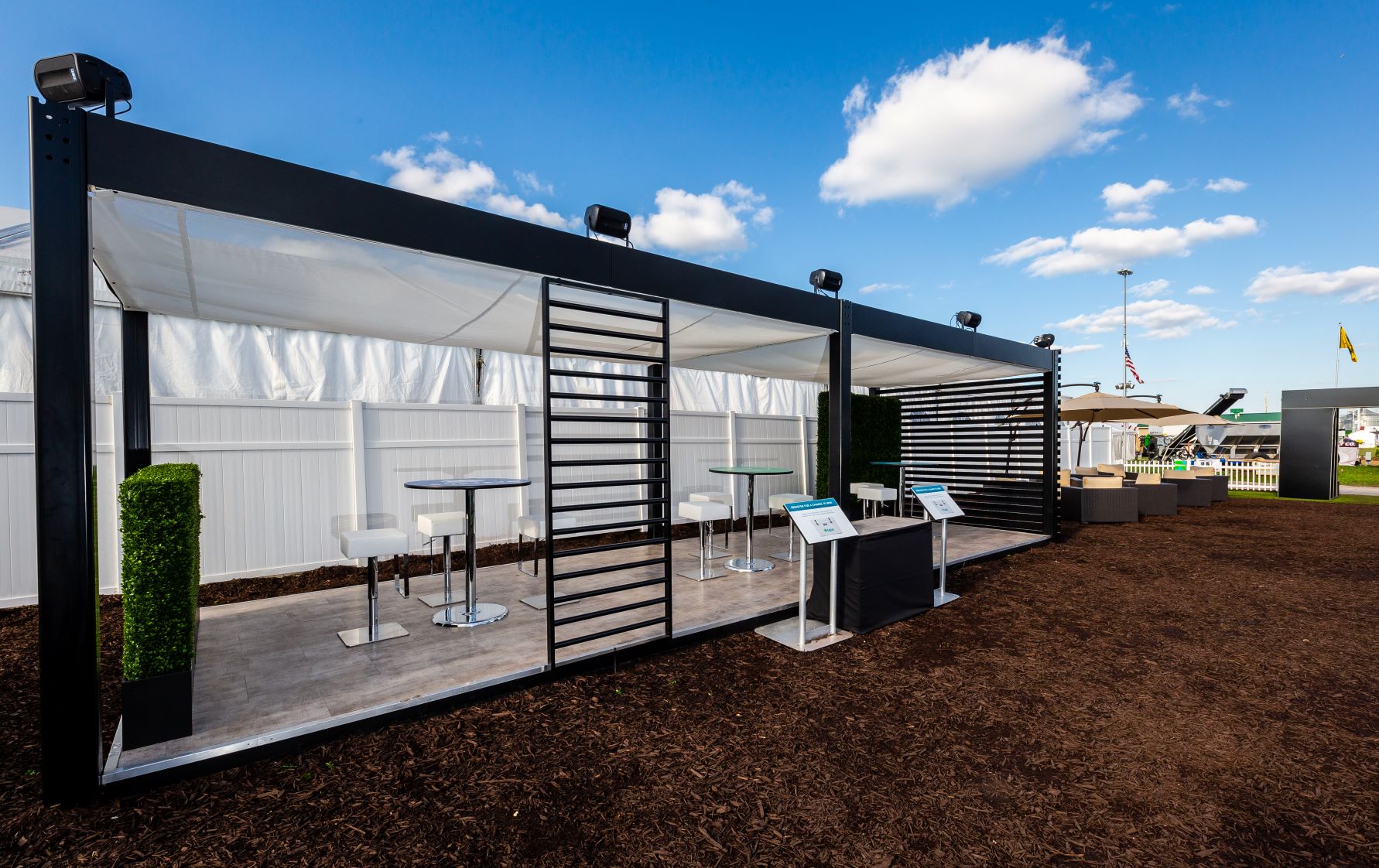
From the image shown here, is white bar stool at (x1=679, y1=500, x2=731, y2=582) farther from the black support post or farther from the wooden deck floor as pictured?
the black support post

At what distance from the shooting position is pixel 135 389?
4227 mm

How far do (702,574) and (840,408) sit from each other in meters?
2.05

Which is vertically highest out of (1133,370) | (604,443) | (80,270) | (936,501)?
(1133,370)

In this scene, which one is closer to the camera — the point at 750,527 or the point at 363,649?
the point at 363,649

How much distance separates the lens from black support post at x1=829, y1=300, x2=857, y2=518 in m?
4.71

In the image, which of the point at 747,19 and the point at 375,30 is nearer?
the point at 375,30

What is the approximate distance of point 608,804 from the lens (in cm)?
213

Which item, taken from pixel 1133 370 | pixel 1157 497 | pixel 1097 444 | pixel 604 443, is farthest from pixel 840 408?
pixel 1133 370

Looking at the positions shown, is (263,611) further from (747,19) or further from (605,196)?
(747,19)

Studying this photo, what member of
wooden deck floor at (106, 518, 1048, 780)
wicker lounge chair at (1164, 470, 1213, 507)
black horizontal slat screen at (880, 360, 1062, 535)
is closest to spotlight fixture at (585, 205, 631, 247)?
wooden deck floor at (106, 518, 1048, 780)

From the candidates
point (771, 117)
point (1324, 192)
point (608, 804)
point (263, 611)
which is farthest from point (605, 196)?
point (1324, 192)

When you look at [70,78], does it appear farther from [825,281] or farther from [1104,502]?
[1104,502]

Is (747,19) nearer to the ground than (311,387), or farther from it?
farther from it

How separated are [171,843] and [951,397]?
9.39 metres
